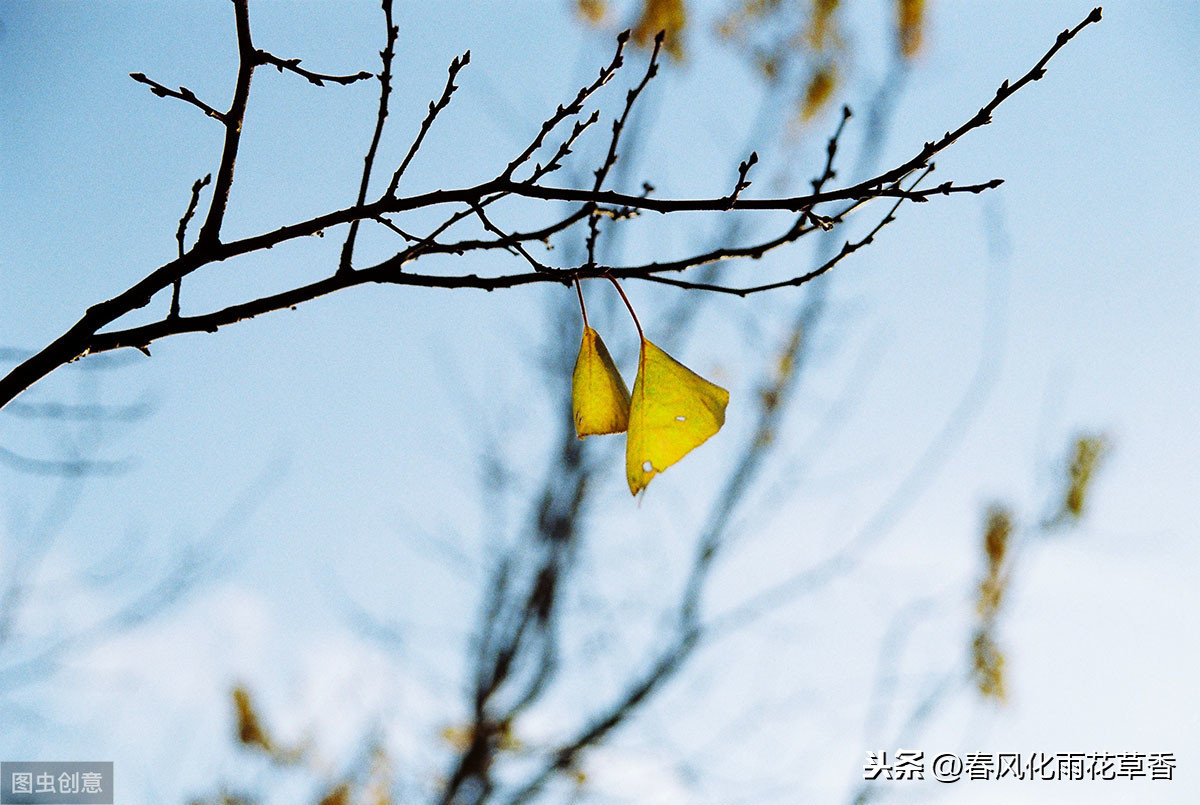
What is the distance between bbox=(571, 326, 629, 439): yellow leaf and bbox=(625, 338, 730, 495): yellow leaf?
40 millimetres

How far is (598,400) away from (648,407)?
75 millimetres

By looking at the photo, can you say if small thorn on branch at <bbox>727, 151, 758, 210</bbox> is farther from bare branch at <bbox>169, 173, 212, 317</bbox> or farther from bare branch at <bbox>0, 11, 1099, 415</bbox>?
bare branch at <bbox>169, 173, 212, 317</bbox>

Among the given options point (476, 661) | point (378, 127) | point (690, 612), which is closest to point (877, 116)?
point (690, 612)

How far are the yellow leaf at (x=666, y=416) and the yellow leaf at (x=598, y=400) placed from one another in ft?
0.13

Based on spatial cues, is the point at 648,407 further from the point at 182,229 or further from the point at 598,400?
the point at 182,229

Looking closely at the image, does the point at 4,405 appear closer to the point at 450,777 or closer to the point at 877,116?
the point at 450,777

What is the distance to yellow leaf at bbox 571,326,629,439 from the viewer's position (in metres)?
0.82

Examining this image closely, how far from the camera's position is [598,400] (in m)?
0.82

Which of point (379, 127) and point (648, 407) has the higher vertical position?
point (379, 127)

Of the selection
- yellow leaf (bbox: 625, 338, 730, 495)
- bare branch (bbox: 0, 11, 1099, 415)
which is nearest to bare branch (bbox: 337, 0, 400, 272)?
bare branch (bbox: 0, 11, 1099, 415)

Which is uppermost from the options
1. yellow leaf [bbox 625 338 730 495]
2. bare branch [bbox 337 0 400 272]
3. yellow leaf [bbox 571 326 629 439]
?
bare branch [bbox 337 0 400 272]

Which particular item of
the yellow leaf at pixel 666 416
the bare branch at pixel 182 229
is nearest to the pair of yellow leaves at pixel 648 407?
the yellow leaf at pixel 666 416

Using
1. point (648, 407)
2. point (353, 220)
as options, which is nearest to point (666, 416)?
point (648, 407)

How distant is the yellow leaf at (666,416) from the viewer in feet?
2.44
